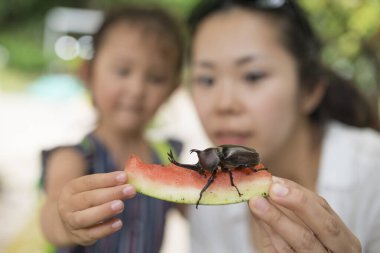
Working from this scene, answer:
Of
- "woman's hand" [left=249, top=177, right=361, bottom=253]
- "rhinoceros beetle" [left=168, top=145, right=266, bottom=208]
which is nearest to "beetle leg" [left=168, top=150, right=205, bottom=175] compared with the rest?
"rhinoceros beetle" [left=168, top=145, right=266, bottom=208]

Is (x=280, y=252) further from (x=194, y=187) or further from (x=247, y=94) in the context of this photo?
(x=247, y=94)

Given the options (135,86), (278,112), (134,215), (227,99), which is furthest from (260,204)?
(135,86)

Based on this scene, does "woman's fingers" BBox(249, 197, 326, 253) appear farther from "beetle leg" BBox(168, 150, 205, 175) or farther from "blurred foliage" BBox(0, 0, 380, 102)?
"blurred foliage" BBox(0, 0, 380, 102)

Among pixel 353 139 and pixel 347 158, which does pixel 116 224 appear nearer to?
pixel 347 158

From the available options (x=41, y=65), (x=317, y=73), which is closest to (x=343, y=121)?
(x=317, y=73)

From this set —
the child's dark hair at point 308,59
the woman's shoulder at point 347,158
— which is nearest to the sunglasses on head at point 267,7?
the child's dark hair at point 308,59
